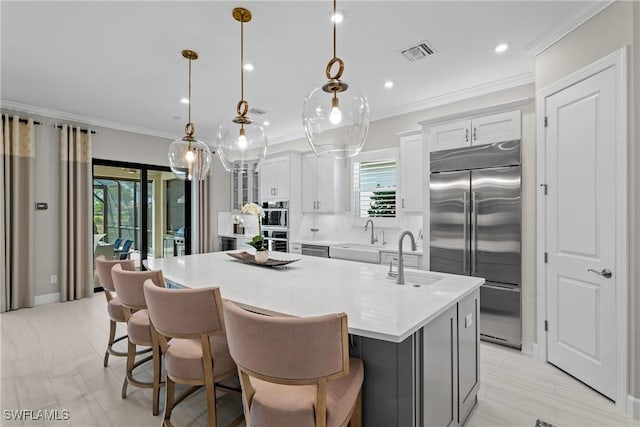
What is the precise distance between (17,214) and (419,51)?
5449 millimetres

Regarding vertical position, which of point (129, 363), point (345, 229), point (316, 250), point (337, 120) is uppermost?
point (337, 120)

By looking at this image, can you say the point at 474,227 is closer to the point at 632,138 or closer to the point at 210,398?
the point at 632,138

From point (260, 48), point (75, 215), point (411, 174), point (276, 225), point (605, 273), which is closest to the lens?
point (605, 273)

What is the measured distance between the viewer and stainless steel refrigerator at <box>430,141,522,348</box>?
3260 millimetres

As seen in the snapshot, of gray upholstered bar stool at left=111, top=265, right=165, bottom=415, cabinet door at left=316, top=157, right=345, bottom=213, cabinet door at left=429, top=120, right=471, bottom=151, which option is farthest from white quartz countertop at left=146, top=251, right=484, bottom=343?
cabinet door at left=316, top=157, right=345, bottom=213

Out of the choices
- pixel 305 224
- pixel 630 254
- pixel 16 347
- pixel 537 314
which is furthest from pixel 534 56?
pixel 16 347

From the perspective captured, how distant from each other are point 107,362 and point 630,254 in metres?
4.26

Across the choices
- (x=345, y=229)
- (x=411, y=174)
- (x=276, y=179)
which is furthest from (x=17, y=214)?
(x=411, y=174)

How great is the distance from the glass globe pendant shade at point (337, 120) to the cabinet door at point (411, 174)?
2550 millimetres

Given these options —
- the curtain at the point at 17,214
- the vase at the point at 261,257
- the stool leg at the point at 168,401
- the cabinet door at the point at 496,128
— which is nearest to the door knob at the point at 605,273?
the cabinet door at the point at 496,128

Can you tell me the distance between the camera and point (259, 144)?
2553 mm

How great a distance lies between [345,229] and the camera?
5316 millimetres

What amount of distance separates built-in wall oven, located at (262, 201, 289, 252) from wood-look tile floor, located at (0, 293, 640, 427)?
2753mm

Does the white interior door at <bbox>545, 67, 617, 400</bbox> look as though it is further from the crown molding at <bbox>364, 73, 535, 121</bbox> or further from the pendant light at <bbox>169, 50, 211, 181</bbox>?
the pendant light at <bbox>169, 50, 211, 181</bbox>
